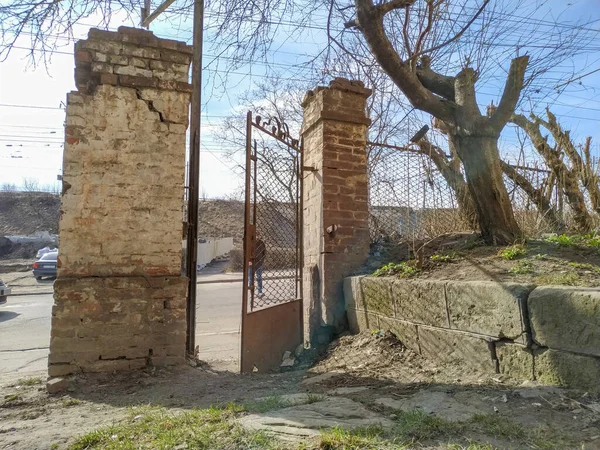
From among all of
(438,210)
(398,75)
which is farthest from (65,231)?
(438,210)

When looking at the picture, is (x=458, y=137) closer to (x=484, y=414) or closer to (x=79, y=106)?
(x=484, y=414)

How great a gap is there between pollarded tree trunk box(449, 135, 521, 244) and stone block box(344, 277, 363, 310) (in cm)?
134

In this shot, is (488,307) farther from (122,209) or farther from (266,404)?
(122,209)

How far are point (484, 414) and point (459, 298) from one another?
968mm

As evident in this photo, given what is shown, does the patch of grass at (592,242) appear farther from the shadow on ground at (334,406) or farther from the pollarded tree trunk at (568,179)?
the shadow on ground at (334,406)

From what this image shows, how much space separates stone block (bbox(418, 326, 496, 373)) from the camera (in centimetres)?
276

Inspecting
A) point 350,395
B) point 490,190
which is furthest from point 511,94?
point 350,395

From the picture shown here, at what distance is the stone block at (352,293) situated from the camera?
4.20 m

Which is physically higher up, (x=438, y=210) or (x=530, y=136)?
(x=530, y=136)

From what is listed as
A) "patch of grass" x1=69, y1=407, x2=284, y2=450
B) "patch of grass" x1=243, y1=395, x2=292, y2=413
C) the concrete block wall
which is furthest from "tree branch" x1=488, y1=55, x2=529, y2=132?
"patch of grass" x1=69, y1=407, x2=284, y2=450

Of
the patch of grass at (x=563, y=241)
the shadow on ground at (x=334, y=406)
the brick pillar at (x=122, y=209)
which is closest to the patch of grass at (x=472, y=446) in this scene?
the shadow on ground at (x=334, y=406)

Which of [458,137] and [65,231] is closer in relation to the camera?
[65,231]

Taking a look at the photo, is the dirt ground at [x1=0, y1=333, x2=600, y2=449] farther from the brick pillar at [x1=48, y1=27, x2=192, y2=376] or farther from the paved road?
the paved road

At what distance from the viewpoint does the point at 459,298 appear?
2932 millimetres
